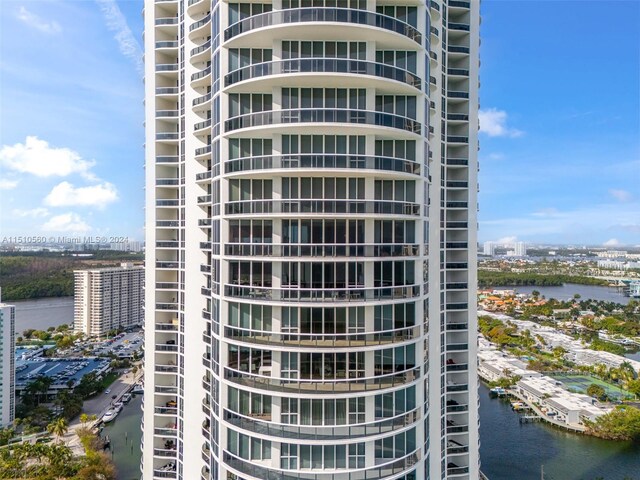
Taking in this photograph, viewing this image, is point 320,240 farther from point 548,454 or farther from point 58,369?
point 58,369

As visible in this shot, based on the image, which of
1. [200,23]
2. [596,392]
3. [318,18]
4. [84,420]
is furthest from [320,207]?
[596,392]

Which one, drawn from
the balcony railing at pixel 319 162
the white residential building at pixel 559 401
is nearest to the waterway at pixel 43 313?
the white residential building at pixel 559 401

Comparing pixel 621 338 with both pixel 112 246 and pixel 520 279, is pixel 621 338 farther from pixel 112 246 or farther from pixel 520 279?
pixel 112 246

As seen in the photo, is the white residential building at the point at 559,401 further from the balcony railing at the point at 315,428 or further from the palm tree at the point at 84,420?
the palm tree at the point at 84,420

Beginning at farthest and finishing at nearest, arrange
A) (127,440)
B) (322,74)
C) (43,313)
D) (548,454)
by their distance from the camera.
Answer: (43,313)
(127,440)
(548,454)
(322,74)

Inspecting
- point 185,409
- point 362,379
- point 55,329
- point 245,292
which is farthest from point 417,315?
point 55,329

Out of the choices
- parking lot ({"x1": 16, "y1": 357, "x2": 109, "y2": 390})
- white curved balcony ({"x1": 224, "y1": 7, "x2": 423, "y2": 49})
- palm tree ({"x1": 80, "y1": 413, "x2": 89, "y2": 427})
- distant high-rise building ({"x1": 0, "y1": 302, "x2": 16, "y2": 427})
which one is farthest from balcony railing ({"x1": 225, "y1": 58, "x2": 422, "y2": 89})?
parking lot ({"x1": 16, "y1": 357, "x2": 109, "y2": 390})
